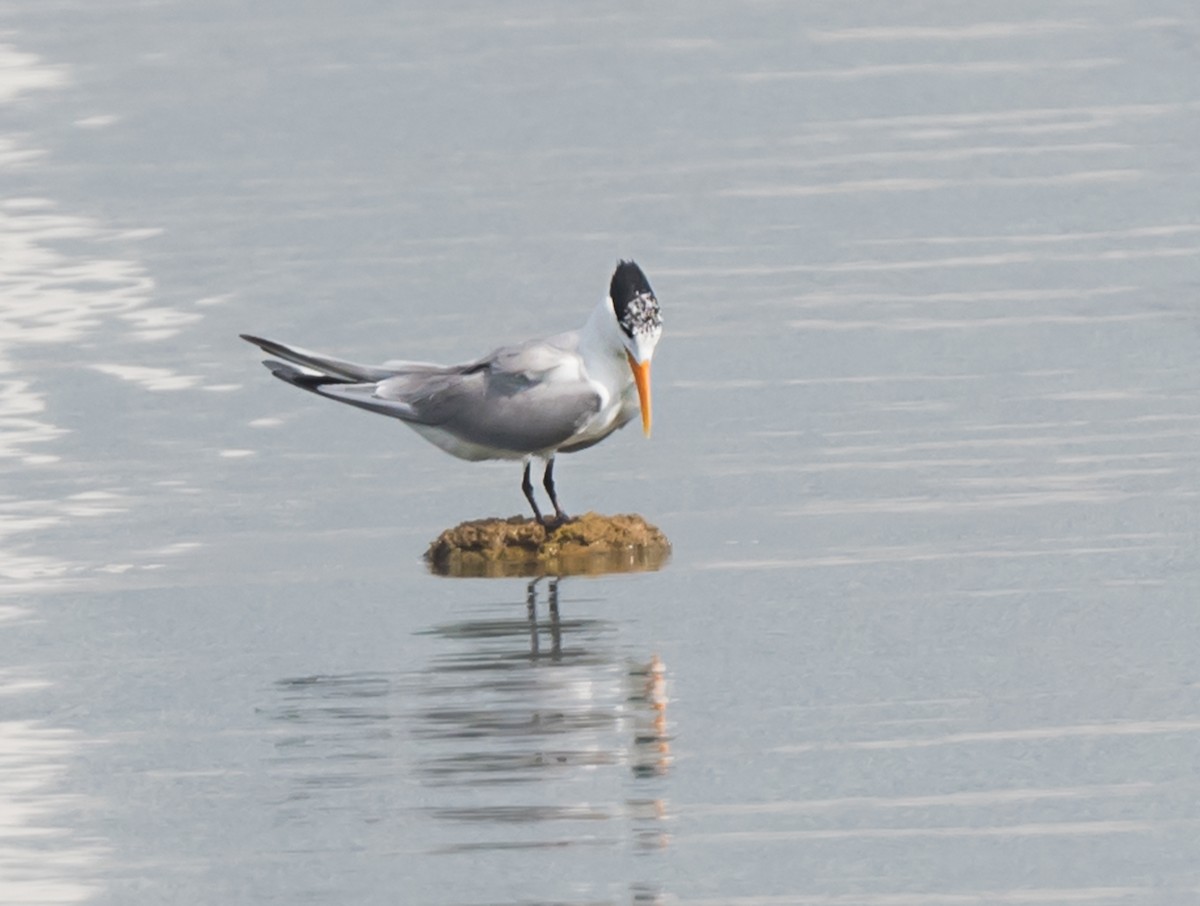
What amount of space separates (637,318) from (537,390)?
45 centimetres

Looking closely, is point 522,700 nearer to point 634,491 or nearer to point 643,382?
point 643,382

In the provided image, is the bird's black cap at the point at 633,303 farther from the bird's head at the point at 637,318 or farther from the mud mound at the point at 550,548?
the mud mound at the point at 550,548

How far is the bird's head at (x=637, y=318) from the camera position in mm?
9609

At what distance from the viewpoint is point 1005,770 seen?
6895 mm

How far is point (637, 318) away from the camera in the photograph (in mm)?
9602

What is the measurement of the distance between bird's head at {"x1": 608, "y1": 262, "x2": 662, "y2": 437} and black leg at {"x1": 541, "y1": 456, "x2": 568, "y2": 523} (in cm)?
37

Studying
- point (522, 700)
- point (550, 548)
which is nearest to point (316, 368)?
point (550, 548)

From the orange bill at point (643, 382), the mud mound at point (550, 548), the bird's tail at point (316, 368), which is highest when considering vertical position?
the bird's tail at point (316, 368)

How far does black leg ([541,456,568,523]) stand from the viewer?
32.2 ft

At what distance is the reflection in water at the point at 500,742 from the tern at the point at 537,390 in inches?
50.2

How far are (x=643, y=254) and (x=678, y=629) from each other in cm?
602

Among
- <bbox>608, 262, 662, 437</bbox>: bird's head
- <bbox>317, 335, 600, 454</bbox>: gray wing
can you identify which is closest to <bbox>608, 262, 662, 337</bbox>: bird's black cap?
<bbox>608, 262, 662, 437</bbox>: bird's head

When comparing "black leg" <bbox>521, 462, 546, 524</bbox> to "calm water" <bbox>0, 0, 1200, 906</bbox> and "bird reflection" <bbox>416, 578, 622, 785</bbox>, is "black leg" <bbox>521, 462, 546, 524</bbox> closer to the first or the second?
"calm water" <bbox>0, 0, 1200, 906</bbox>

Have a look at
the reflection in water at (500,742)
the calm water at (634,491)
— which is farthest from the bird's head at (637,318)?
the reflection in water at (500,742)
